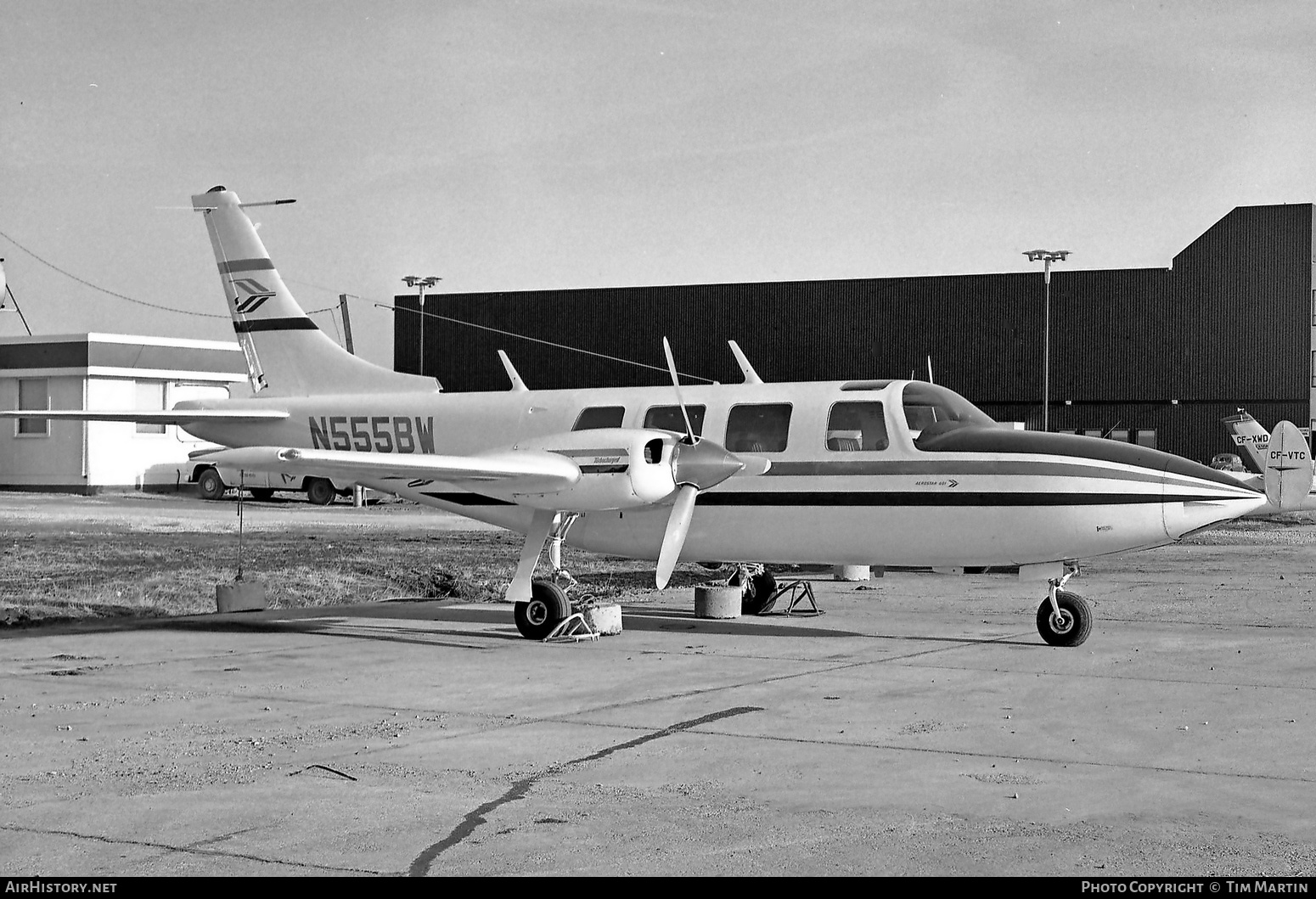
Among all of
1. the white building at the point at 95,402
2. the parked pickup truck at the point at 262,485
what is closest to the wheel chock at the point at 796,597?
the parked pickup truck at the point at 262,485

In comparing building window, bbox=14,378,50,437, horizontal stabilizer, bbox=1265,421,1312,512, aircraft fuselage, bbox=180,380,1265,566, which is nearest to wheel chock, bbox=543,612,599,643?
aircraft fuselage, bbox=180,380,1265,566

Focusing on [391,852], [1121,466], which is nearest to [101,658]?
[391,852]

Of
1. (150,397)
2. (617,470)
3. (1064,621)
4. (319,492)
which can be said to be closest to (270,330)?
(617,470)

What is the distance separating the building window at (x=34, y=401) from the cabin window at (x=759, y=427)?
139 ft

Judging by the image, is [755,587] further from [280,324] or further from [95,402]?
[95,402]

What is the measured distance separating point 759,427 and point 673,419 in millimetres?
969

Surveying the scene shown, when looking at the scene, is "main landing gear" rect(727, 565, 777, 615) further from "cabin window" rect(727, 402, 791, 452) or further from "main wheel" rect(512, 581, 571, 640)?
"main wheel" rect(512, 581, 571, 640)

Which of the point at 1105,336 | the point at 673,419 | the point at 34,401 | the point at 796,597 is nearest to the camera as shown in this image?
the point at 673,419

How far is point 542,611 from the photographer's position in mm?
14898

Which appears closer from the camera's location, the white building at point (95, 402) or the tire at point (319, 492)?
the tire at point (319, 492)

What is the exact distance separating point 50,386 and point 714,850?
50918 mm

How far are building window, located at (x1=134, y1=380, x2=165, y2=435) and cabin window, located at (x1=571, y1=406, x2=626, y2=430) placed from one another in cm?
3977

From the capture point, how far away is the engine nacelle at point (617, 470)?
568 inches

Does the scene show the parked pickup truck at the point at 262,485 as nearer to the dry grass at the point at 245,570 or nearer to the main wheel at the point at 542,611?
the dry grass at the point at 245,570
